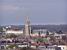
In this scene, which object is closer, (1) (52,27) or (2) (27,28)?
(1) (52,27)

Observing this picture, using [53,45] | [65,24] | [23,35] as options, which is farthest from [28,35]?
[65,24]

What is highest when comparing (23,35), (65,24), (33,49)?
(65,24)

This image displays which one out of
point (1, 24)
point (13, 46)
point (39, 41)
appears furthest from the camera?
point (39, 41)

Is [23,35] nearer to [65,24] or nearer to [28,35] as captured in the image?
[28,35]

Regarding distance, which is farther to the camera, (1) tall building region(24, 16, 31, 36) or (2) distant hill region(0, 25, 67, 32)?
(1) tall building region(24, 16, 31, 36)

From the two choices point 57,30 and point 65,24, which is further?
point 57,30

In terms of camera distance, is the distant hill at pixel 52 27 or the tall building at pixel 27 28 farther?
the tall building at pixel 27 28

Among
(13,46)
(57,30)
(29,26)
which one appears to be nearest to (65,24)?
(57,30)

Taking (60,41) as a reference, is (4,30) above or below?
above

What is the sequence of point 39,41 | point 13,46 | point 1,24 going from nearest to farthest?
point 1,24 → point 13,46 → point 39,41
